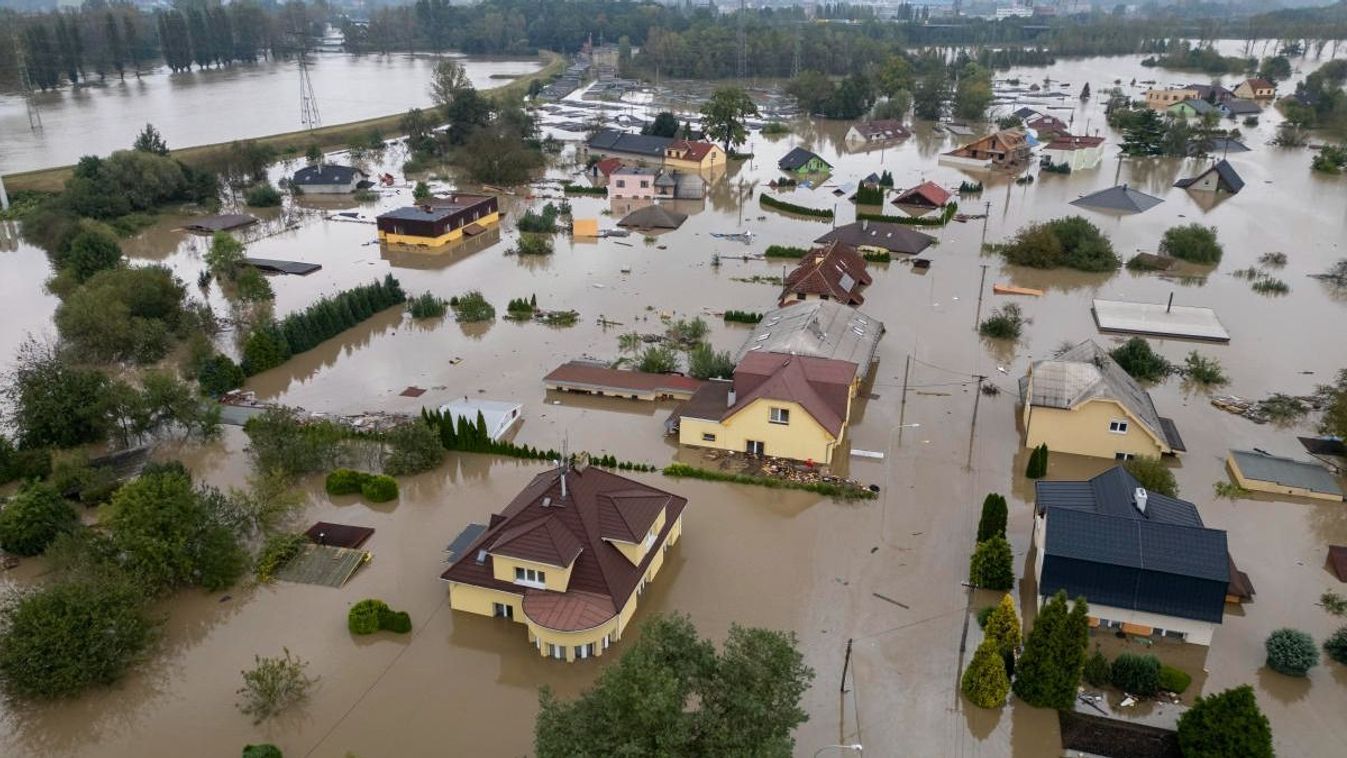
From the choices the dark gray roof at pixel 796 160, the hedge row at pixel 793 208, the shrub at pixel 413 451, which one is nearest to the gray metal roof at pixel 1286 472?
the shrub at pixel 413 451

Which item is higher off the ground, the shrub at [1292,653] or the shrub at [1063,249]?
the shrub at [1063,249]

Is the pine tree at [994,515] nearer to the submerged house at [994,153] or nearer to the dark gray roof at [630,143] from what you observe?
the dark gray roof at [630,143]

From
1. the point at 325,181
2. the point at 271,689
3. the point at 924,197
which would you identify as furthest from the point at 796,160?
the point at 271,689

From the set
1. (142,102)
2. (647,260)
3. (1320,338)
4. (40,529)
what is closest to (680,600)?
(40,529)

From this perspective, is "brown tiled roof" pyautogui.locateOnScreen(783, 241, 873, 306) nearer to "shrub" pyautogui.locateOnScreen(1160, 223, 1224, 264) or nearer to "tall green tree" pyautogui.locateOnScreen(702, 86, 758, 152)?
"shrub" pyautogui.locateOnScreen(1160, 223, 1224, 264)

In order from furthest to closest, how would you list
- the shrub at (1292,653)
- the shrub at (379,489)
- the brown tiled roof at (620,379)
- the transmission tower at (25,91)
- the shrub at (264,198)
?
the transmission tower at (25,91)
the shrub at (264,198)
the brown tiled roof at (620,379)
the shrub at (379,489)
the shrub at (1292,653)

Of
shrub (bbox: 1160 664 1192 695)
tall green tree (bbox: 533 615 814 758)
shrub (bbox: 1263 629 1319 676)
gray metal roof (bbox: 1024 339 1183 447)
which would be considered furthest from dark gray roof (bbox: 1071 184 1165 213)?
tall green tree (bbox: 533 615 814 758)

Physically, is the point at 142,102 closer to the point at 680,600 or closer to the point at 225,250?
the point at 225,250
